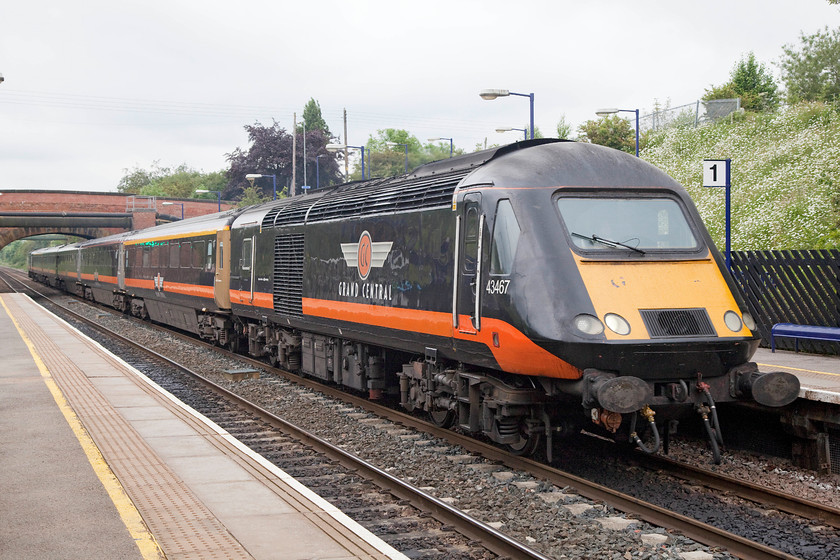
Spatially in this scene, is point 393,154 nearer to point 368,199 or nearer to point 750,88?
point 750,88

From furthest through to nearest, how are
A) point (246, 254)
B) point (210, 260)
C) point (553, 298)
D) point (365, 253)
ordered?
1. point (210, 260)
2. point (246, 254)
3. point (365, 253)
4. point (553, 298)

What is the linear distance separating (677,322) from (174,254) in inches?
768

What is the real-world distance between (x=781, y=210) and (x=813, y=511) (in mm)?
22318

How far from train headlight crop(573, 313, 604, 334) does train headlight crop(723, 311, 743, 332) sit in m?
1.42

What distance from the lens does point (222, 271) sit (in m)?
20.0

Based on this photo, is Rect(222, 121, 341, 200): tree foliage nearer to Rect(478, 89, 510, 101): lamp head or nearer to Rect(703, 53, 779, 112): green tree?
Rect(703, 53, 779, 112): green tree

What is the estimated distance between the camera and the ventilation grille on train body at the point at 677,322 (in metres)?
8.05

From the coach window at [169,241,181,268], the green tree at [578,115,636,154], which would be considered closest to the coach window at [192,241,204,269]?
the coach window at [169,241,181,268]

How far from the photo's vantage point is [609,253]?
Result: 849 cm

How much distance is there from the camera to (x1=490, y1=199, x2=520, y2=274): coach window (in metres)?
8.52

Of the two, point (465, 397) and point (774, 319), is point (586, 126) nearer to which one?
point (774, 319)

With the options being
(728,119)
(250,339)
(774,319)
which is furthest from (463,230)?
(728,119)

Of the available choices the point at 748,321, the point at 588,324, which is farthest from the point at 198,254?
the point at 748,321

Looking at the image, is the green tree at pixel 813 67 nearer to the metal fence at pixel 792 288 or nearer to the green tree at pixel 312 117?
the metal fence at pixel 792 288
